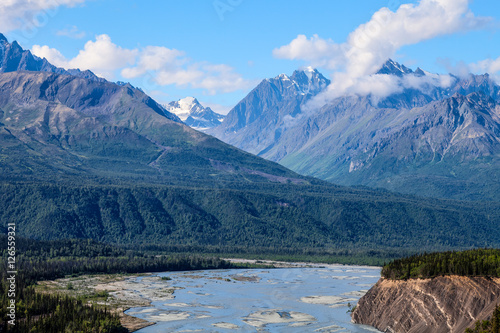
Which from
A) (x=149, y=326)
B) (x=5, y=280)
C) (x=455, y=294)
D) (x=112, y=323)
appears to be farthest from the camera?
(x=5, y=280)

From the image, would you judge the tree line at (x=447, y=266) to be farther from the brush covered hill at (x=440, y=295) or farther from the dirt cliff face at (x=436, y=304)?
the dirt cliff face at (x=436, y=304)

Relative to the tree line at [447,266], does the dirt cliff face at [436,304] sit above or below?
below

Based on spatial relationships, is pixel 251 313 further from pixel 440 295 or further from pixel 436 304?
pixel 440 295

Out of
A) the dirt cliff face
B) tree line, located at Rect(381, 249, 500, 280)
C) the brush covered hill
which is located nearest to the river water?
the dirt cliff face

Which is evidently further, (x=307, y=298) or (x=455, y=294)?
(x=307, y=298)

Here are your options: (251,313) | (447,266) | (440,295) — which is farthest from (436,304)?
(251,313)

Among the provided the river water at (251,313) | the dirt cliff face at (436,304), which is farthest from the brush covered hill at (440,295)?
the river water at (251,313)

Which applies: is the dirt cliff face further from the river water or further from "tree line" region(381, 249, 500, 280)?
the river water

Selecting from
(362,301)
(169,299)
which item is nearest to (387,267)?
(362,301)

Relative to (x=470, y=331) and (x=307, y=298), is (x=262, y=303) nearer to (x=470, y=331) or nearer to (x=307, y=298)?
(x=307, y=298)
